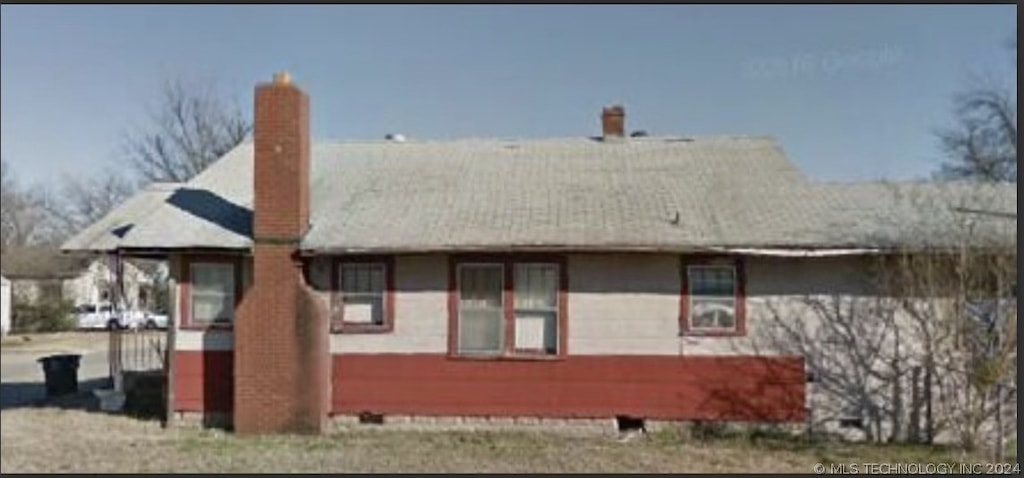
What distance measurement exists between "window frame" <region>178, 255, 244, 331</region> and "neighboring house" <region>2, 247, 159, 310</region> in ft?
4.02

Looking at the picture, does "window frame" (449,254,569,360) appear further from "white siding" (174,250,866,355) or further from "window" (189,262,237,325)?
"window" (189,262,237,325)

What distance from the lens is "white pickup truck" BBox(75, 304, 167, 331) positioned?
470 inches

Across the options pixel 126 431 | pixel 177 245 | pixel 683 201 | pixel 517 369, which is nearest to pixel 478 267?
pixel 517 369

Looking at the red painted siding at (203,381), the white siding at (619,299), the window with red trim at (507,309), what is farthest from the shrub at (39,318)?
the window with red trim at (507,309)

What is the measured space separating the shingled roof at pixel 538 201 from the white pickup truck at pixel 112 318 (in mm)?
1202

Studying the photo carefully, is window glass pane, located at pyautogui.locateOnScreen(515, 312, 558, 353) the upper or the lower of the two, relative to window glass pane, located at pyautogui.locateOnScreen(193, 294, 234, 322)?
lower

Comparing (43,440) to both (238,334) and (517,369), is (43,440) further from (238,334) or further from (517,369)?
(517,369)

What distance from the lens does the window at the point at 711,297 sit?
12250 millimetres

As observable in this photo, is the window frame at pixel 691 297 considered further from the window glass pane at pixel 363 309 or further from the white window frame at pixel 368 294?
the window glass pane at pixel 363 309

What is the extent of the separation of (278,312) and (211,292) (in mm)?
1508

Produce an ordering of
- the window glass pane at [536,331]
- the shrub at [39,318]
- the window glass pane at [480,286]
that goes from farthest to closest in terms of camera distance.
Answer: the window glass pane at [480,286], the window glass pane at [536,331], the shrub at [39,318]

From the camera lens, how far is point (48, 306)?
696 cm

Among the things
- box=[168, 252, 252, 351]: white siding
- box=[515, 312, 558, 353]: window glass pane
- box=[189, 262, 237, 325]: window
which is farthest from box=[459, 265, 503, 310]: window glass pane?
box=[189, 262, 237, 325]: window

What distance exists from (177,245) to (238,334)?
5.48ft
